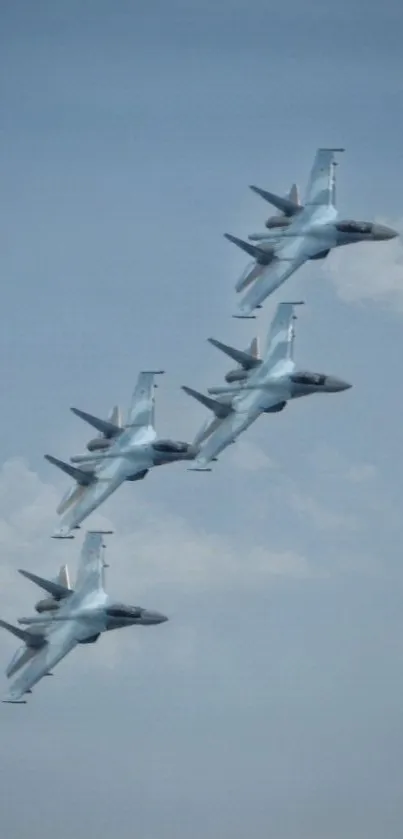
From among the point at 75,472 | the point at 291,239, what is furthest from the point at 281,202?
the point at 75,472

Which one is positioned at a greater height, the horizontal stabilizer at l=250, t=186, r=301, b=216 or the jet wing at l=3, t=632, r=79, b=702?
the horizontal stabilizer at l=250, t=186, r=301, b=216

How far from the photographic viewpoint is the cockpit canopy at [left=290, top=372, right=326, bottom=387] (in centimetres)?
15600

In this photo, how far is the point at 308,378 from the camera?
156 metres

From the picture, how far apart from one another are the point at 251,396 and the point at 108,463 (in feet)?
33.9

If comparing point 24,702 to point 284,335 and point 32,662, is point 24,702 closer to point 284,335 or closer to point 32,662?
point 32,662

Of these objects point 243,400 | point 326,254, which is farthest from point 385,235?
point 243,400

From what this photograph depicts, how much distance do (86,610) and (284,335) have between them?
23.5 m

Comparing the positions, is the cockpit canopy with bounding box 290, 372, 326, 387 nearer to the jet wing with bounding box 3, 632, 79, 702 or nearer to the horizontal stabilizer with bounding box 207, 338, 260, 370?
the horizontal stabilizer with bounding box 207, 338, 260, 370

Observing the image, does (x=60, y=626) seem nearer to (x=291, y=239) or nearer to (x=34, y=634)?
(x=34, y=634)

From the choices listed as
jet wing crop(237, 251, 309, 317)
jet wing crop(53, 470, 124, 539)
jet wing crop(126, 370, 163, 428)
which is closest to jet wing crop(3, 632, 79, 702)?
jet wing crop(53, 470, 124, 539)

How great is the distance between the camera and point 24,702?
484 feet

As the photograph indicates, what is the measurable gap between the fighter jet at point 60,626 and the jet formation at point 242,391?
2.52ft

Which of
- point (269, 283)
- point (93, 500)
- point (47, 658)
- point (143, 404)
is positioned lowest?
point (47, 658)

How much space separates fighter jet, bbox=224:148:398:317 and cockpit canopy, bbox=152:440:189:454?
948 cm
